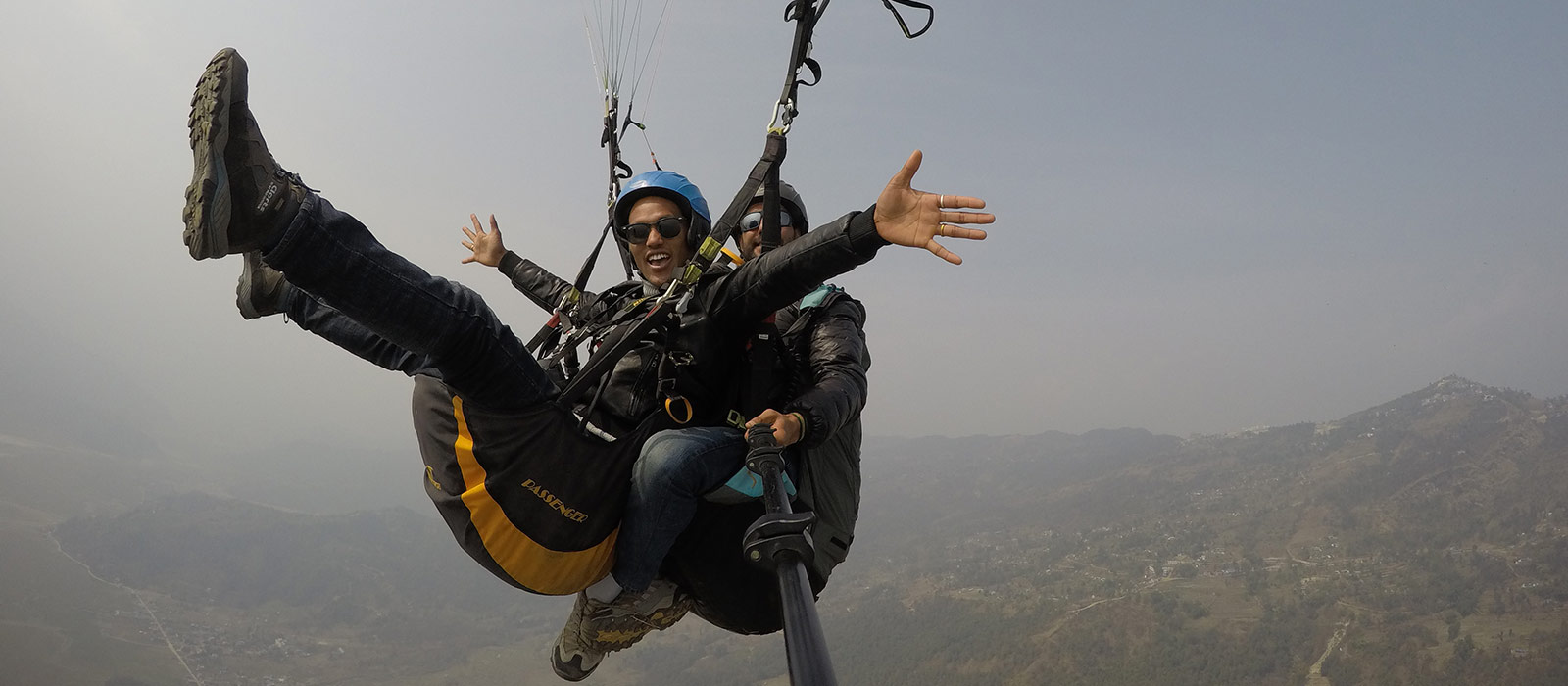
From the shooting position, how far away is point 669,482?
3.53 meters

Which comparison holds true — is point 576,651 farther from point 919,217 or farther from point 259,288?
point 919,217

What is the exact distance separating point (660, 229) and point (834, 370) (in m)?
1.18

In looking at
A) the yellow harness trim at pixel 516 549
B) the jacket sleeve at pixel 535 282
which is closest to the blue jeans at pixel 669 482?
the yellow harness trim at pixel 516 549

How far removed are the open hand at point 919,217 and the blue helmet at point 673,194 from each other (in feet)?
5.80

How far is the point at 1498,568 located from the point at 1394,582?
20.4m

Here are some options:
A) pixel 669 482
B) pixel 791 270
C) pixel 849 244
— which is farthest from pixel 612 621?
pixel 849 244

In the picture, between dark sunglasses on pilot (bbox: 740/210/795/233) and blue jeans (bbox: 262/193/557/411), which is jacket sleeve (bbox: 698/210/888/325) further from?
dark sunglasses on pilot (bbox: 740/210/795/233)

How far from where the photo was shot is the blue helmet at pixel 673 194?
4586 mm

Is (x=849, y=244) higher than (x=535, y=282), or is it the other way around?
(x=535, y=282)

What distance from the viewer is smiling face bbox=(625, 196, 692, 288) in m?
4.47

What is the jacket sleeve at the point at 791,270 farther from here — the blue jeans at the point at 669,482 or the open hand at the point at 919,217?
the blue jeans at the point at 669,482

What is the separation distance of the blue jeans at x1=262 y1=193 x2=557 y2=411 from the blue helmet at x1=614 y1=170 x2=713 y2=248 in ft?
4.91

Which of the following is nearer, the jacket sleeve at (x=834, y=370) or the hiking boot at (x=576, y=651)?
the jacket sleeve at (x=834, y=370)

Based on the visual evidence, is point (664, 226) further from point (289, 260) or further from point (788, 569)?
point (788, 569)
